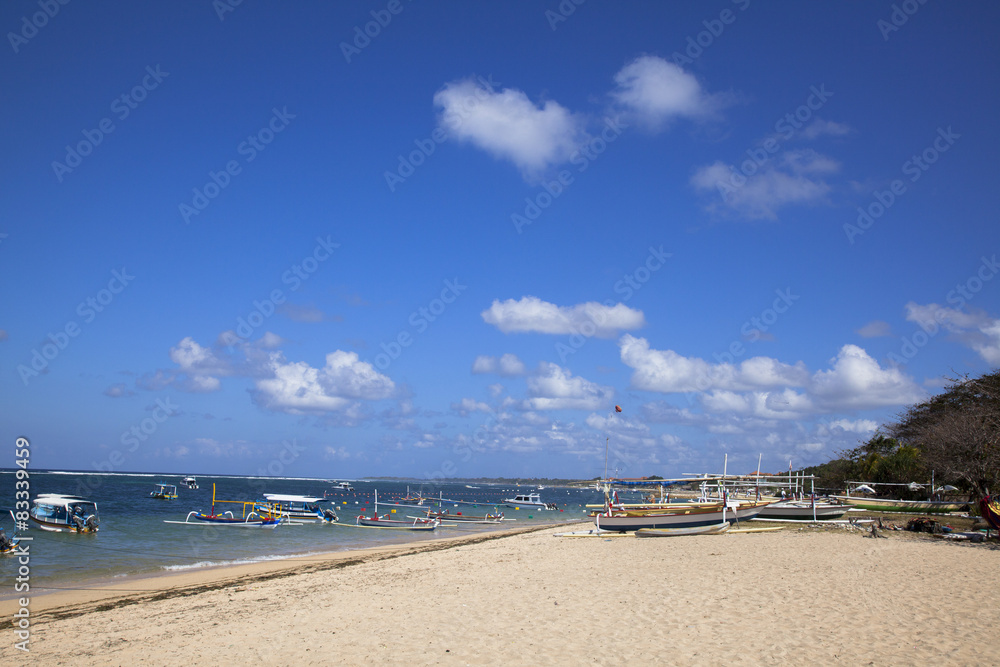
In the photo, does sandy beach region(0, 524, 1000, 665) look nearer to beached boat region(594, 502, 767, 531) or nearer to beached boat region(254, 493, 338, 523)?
beached boat region(594, 502, 767, 531)

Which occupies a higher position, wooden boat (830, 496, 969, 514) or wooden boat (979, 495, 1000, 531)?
wooden boat (979, 495, 1000, 531)

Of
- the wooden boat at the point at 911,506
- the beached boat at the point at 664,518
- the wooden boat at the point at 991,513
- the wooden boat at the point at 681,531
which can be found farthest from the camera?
the wooden boat at the point at 911,506

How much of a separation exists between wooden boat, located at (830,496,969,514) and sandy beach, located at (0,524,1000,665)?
56.2 ft

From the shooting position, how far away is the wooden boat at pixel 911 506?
3306 centimetres

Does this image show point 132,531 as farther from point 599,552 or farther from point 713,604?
point 713,604

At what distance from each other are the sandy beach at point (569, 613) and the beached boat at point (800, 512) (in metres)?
11.7

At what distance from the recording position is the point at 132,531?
109ft

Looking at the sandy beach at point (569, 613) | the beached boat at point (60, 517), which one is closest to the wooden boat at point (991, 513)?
the sandy beach at point (569, 613)

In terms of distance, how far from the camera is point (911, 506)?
34562mm

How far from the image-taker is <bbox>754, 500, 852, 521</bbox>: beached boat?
99.8ft

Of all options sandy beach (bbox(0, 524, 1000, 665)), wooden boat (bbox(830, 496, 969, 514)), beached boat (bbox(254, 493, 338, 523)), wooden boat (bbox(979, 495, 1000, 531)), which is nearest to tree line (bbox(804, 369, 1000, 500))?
wooden boat (bbox(830, 496, 969, 514))

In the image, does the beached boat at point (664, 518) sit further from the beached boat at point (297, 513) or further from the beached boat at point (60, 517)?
the beached boat at point (60, 517)

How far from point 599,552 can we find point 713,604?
9.47m

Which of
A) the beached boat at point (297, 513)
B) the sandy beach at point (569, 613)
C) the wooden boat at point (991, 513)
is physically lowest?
the beached boat at point (297, 513)
